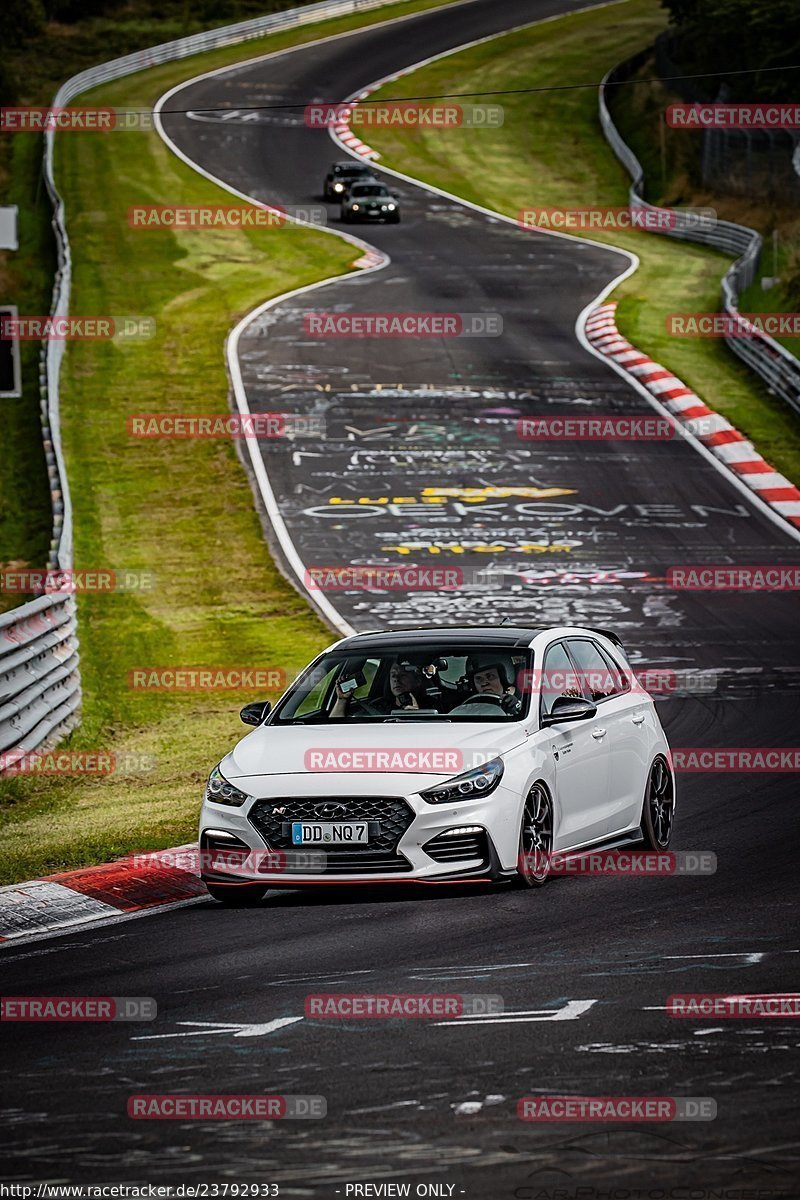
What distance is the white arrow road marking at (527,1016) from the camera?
783 centimetres

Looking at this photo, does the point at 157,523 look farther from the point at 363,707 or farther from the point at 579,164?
the point at 579,164

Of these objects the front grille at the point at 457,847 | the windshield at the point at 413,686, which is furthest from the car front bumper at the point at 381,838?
the windshield at the point at 413,686

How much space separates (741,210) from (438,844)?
5009cm

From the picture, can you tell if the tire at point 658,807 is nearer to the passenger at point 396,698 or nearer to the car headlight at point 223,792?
the passenger at point 396,698

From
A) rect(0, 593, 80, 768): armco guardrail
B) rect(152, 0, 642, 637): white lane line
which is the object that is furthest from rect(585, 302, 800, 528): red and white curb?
rect(0, 593, 80, 768): armco guardrail

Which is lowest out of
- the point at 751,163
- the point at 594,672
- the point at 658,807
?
the point at 751,163

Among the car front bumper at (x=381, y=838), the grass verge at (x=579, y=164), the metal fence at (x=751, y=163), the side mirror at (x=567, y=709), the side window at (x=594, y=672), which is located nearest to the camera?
the car front bumper at (x=381, y=838)

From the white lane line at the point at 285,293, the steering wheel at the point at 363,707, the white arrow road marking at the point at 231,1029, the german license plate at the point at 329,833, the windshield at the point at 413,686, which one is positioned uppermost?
the white arrow road marking at the point at 231,1029

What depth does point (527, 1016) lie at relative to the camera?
790 centimetres

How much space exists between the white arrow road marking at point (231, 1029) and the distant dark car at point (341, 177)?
5306 cm

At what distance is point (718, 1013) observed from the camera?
7820 millimetres

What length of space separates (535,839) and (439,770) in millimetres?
783

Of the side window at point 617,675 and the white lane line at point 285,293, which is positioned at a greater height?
the side window at point 617,675

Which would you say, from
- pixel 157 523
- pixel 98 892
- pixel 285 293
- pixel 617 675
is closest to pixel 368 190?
pixel 285 293
